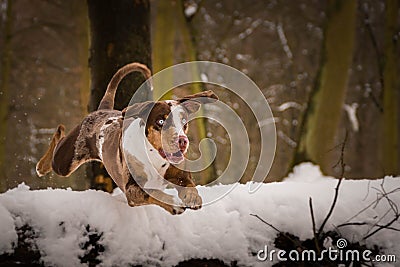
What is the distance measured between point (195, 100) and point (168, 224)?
716 mm

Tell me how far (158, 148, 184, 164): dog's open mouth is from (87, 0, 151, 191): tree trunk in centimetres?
167

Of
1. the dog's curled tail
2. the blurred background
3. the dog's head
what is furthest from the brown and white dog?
the blurred background

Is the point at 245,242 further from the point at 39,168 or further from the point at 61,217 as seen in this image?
the point at 39,168

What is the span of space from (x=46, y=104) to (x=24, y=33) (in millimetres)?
1610

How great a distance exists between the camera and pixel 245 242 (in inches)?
107

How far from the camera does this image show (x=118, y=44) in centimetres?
445

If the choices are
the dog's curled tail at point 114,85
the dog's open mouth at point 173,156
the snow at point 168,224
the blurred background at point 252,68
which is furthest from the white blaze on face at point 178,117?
the blurred background at point 252,68

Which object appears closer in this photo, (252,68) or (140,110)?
(140,110)

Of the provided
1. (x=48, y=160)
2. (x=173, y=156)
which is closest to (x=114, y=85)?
(x=48, y=160)

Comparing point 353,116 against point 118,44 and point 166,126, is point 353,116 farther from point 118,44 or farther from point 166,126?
point 166,126

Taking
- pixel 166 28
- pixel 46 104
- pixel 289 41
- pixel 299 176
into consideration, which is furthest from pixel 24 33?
pixel 299 176

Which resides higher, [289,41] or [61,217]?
[289,41]

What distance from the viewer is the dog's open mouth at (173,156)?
272cm

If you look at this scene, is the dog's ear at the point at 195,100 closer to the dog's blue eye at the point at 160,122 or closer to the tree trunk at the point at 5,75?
the dog's blue eye at the point at 160,122
